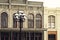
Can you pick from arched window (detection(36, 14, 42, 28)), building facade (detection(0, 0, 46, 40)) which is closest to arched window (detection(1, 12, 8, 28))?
building facade (detection(0, 0, 46, 40))

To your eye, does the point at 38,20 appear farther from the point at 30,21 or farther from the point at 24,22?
the point at 24,22

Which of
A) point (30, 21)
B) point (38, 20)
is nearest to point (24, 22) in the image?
point (30, 21)

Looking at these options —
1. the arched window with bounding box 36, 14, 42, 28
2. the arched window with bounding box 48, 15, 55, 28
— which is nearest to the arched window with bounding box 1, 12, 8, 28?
the arched window with bounding box 36, 14, 42, 28

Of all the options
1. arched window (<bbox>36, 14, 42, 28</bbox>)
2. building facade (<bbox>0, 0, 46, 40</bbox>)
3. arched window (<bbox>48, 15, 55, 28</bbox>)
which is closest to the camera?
building facade (<bbox>0, 0, 46, 40</bbox>)

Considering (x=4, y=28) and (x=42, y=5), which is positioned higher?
(x=42, y=5)

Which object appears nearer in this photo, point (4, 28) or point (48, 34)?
point (4, 28)

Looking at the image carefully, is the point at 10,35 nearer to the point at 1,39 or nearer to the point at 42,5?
the point at 1,39

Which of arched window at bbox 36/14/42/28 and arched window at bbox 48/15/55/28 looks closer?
arched window at bbox 36/14/42/28

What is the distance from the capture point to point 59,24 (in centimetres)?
3731

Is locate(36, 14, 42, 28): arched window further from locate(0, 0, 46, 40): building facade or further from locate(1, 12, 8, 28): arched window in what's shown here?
locate(1, 12, 8, 28): arched window

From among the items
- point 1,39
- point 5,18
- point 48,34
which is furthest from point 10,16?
point 48,34

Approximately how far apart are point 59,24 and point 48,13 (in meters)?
2.20

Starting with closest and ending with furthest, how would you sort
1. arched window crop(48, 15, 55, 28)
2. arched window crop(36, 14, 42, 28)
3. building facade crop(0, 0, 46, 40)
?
building facade crop(0, 0, 46, 40) → arched window crop(36, 14, 42, 28) → arched window crop(48, 15, 55, 28)

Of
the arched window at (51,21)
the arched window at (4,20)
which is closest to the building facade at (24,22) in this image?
the arched window at (4,20)
